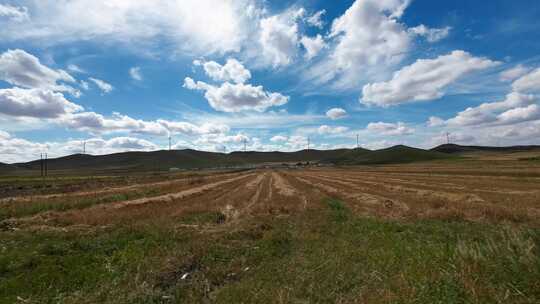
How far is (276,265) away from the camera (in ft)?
29.4

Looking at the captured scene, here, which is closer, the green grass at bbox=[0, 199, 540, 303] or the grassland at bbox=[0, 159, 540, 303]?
the green grass at bbox=[0, 199, 540, 303]

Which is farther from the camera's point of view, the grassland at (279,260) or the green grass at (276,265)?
the grassland at (279,260)

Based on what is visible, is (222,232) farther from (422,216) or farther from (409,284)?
(422,216)

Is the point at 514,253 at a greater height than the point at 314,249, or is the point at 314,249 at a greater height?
the point at 514,253

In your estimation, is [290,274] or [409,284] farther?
[290,274]

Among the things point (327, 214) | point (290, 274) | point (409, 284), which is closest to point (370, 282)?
point (409, 284)

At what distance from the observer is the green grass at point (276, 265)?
6.21 m

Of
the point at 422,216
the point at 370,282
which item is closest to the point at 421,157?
the point at 422,216

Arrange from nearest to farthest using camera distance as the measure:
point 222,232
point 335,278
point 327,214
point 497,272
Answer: point 497,272, point 335,278, point 222,232, point 327,214

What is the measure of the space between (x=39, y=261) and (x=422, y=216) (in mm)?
18737

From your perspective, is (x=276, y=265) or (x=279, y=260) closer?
(x=276, y=265)

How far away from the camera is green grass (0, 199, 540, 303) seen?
20.4 ft

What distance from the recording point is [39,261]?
9625 mm

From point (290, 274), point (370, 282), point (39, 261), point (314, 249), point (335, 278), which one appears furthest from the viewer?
point (314, 249)
